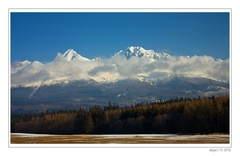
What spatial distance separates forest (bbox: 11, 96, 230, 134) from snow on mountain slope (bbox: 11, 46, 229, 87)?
149cm

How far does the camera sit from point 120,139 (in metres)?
21.9

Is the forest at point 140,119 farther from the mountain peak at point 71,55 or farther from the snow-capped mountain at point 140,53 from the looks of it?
the mountain peak at point 71,55

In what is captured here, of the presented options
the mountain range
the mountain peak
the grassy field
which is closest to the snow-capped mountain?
the mountain range

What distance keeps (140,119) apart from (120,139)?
2.14 meters

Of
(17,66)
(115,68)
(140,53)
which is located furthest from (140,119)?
(17,66)

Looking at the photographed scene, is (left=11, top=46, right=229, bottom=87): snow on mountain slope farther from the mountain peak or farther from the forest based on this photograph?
the forest

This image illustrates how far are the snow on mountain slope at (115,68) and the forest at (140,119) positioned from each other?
58.7 inches

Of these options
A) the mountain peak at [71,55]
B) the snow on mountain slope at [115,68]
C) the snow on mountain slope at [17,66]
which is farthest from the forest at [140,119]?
the mountain peak at [71,55]
